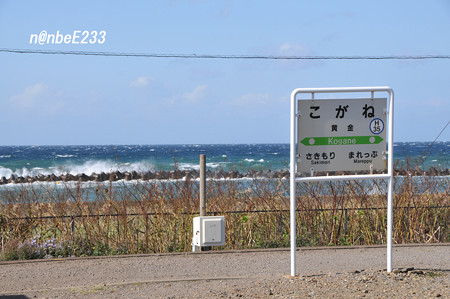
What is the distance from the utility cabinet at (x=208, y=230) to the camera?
9188 mm

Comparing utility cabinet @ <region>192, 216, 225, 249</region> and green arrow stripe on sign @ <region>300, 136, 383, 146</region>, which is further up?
green arrow stripe on sign @ <region>300, 136, 383, 146</region>

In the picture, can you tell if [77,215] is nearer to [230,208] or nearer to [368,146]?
[230,208]

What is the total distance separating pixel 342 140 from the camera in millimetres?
7504

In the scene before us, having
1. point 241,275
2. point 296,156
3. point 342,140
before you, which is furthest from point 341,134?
point 241,275

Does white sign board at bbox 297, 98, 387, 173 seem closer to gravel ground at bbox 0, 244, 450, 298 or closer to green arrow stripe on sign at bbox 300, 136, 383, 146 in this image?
green arrow stripe on sign at bbox 300, 136, 383, 146

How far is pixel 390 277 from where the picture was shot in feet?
23.4

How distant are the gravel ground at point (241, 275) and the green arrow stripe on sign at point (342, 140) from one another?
160 cm

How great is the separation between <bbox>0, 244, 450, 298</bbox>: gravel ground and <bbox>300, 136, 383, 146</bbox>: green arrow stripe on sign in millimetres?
1602

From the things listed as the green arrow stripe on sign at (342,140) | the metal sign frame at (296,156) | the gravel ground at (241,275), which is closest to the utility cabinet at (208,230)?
the gravel ground at (241,275)

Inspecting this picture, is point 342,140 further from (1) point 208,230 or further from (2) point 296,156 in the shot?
(1) point 208,230

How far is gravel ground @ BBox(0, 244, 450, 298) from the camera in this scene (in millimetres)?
6625

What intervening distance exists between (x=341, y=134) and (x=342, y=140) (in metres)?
0.08

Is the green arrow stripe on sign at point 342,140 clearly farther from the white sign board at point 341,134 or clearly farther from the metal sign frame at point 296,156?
the metal sign frame at point 296,156

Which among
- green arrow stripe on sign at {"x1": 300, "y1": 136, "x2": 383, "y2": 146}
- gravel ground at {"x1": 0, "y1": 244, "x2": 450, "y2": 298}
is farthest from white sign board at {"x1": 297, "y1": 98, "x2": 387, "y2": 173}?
gravel ground at {"x1": 0, "y1": 244, "x2": 450, "y2": 298}
